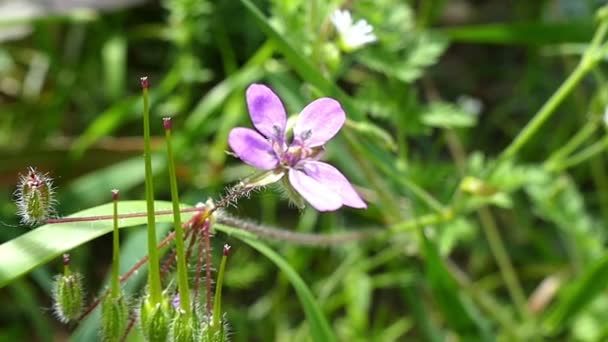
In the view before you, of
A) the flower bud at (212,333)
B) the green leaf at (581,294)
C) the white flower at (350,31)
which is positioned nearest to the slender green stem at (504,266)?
the green leaf at (581,294)

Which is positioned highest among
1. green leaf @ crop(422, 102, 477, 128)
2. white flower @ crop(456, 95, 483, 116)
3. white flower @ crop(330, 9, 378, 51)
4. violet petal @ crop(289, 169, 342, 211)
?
white flower @ crop(456, 95, 483, 116)

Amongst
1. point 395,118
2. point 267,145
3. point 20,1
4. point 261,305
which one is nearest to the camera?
point 267,145

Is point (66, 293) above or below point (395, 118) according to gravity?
below

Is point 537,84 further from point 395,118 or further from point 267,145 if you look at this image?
point 267,145

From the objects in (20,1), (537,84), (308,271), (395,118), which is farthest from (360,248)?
(20,1)

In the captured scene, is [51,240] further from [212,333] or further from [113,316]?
[212,333]

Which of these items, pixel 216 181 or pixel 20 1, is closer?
pixel 216 181

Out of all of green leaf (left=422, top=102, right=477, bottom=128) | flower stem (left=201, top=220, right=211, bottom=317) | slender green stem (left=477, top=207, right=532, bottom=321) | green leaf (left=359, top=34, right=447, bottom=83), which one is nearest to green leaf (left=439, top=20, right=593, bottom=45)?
green leaf (left=359, top=34, right=447, bottom=83)

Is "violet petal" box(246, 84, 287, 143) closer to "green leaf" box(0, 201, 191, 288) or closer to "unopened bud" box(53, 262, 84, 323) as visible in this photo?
"green leaf" box(0, 201, 191, 288)

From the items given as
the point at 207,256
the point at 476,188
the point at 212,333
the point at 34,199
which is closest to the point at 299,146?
the point at 207,256
